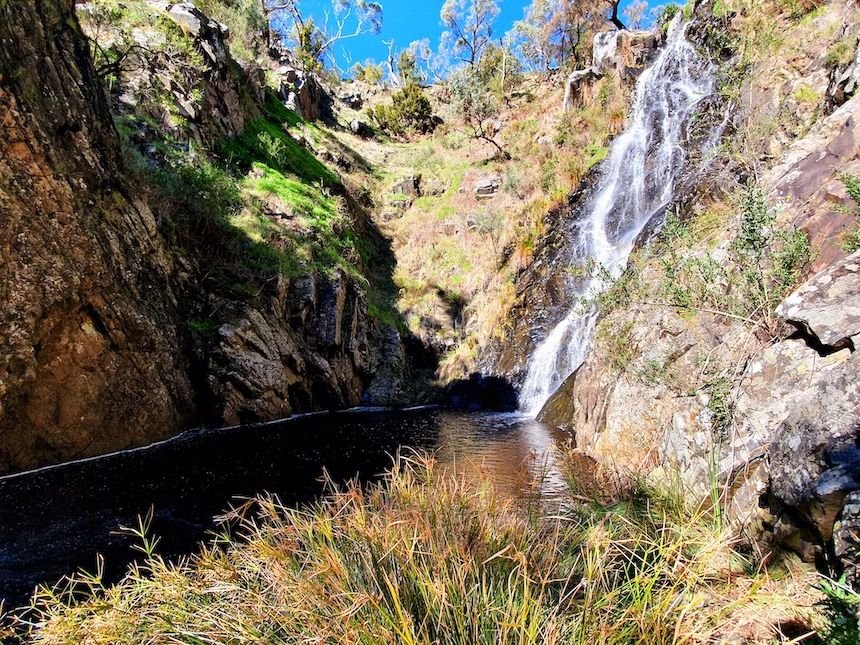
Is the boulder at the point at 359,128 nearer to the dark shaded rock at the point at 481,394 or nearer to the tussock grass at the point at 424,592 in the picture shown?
the dark shaded rock at the point at 481,394

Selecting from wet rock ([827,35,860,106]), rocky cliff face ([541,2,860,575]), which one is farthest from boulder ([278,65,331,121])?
wet rock ([827,35,860,106])

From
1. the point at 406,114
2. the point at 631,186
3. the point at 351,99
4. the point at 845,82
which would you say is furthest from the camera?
the point at 351,99

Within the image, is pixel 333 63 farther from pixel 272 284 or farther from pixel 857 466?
pixel 857 466

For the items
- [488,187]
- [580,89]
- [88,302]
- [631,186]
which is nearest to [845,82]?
[631,186]

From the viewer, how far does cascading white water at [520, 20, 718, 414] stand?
15.2 metres

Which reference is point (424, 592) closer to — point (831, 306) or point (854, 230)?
point (831, 306)

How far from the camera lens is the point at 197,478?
8.64 meters

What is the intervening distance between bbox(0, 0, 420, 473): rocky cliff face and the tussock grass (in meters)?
8.86

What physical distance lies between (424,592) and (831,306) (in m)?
3.65

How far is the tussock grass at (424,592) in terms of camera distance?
1.81m

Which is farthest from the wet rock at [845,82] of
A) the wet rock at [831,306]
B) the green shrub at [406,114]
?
the green shrub at [406,114]

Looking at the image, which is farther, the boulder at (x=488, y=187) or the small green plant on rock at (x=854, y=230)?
the boulder at (x=488, y=187)

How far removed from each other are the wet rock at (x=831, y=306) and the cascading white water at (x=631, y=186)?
Result: 1019cm

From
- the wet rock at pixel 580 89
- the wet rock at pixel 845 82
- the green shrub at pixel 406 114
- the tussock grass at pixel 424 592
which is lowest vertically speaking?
the tussock grass at pixel 424 592
